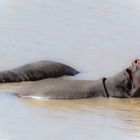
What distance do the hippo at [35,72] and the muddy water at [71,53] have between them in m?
0.22

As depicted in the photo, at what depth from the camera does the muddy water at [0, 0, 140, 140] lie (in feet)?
21.3

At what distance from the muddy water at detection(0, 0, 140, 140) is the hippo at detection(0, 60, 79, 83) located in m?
0.22

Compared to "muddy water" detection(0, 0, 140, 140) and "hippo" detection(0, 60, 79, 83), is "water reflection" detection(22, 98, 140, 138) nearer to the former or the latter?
"muddy water" detection(0, 0, 140, 140)

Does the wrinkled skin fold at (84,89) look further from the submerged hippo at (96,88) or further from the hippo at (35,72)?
the hippo at (35,72)

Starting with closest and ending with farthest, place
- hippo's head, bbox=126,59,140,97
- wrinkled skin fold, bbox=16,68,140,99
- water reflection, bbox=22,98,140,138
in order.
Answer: water reflection, bbox=22,98,140,138 → hippo's head, bbox=126,59,140,97 → wrinkled skin fold, bbox=16,68,140,99

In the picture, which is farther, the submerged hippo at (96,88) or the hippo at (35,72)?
the hippo at (35,72)

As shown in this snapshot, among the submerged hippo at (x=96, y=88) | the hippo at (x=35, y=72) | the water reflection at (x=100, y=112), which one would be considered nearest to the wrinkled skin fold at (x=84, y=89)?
the submerged hippo at (x=96, y=88)

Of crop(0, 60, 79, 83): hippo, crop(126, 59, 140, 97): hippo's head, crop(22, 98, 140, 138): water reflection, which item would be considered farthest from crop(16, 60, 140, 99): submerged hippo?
crop(0, 60, 79, 83): hippo

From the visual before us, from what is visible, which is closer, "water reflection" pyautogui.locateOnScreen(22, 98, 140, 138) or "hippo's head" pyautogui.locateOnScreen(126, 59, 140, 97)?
"water reflection" pyautogui.locateOnScreen(22, 98, 140, 138)

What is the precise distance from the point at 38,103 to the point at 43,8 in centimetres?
540

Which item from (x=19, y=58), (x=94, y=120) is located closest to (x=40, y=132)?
(x=94, y=120)

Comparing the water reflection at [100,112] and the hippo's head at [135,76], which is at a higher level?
the hippo's head at [135,76]

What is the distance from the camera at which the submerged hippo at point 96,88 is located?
796cm

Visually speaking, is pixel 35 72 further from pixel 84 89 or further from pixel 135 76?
pixel 135 76
